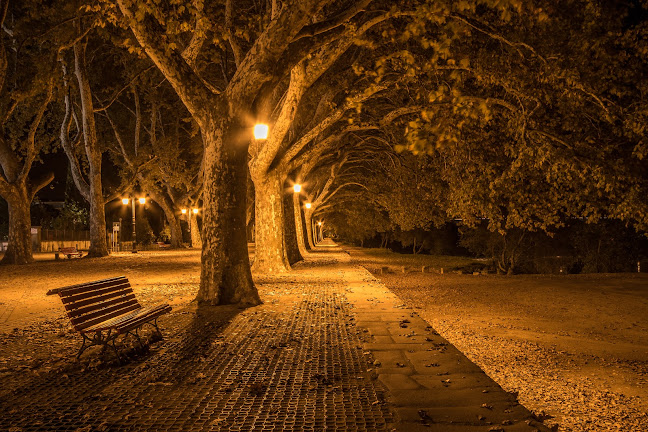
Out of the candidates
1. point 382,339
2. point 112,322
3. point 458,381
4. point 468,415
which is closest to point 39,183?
point 112,322

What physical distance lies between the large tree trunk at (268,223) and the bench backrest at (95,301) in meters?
10.1

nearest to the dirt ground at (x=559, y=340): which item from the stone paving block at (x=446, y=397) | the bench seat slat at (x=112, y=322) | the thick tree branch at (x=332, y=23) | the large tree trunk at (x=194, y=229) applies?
the stone paving block at (x=446, y=397)

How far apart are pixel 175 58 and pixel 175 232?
121ft

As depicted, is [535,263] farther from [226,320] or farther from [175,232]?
[226,320]

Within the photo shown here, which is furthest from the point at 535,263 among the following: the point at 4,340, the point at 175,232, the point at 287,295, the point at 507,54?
the point at 4,340

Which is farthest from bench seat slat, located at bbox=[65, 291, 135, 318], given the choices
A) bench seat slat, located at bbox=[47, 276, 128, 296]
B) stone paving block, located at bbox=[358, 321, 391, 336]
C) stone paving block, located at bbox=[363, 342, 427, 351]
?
stone paving block, located at bbox=[358, 321, 391, 336]

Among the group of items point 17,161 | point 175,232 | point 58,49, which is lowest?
point 175,232

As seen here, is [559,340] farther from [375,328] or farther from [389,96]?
[389,96]

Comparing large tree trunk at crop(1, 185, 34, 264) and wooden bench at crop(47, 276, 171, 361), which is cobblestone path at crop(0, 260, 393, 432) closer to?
wooden bench at crop(47, 276, 171, 361)

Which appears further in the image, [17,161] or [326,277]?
[17,161]

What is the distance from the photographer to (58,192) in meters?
89.8

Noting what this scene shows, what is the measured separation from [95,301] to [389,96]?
17154mm

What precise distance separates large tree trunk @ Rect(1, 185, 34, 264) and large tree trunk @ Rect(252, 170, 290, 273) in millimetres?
12688

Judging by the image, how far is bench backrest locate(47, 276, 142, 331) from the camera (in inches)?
240
